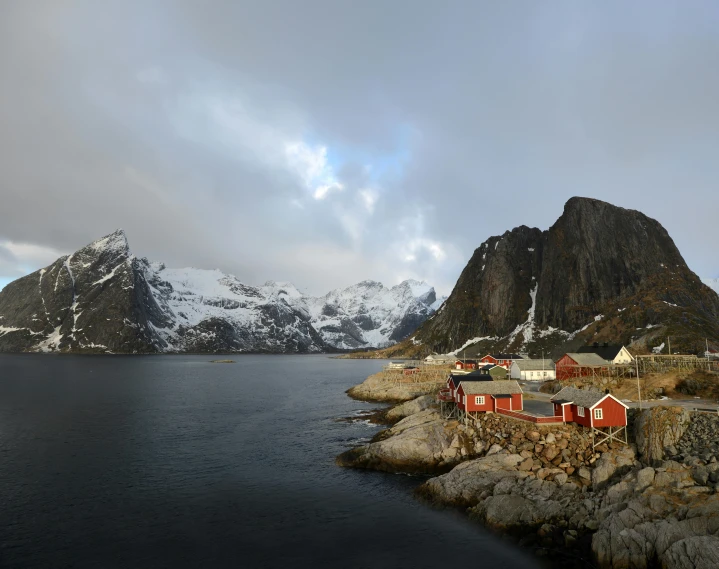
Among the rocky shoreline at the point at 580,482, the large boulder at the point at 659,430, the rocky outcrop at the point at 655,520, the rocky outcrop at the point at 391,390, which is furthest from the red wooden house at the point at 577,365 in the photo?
the rocky outcrop at the point at 655,520

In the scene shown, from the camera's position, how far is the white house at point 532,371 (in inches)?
4235

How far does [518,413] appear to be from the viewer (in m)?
49.7

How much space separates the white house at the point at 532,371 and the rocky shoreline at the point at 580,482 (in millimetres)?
60280

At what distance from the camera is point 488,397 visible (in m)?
54.3

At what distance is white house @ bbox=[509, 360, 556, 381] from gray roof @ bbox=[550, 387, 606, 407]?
60752 millimetres

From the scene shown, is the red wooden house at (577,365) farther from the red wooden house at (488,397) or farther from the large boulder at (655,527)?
the large boulder at (655,527)

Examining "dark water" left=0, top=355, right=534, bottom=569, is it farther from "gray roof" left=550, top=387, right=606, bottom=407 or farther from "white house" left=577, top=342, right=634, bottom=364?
"white house" left=577, top=342, right=634, bottom=364

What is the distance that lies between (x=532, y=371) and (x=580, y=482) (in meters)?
76.2

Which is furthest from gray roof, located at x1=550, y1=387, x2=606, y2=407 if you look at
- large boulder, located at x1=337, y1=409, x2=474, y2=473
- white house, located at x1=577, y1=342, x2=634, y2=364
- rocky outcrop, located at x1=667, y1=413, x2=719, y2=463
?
white house, located at x1=577, y1=342, x2=634, y2=364

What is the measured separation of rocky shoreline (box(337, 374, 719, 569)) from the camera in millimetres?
25734

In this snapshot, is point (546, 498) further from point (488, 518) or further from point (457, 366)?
point (457, 366)

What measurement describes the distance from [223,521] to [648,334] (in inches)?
6181

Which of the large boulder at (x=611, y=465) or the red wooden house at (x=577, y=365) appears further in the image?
the red wooden house at (x=577, y=365)

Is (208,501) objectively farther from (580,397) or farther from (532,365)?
(532,365)
